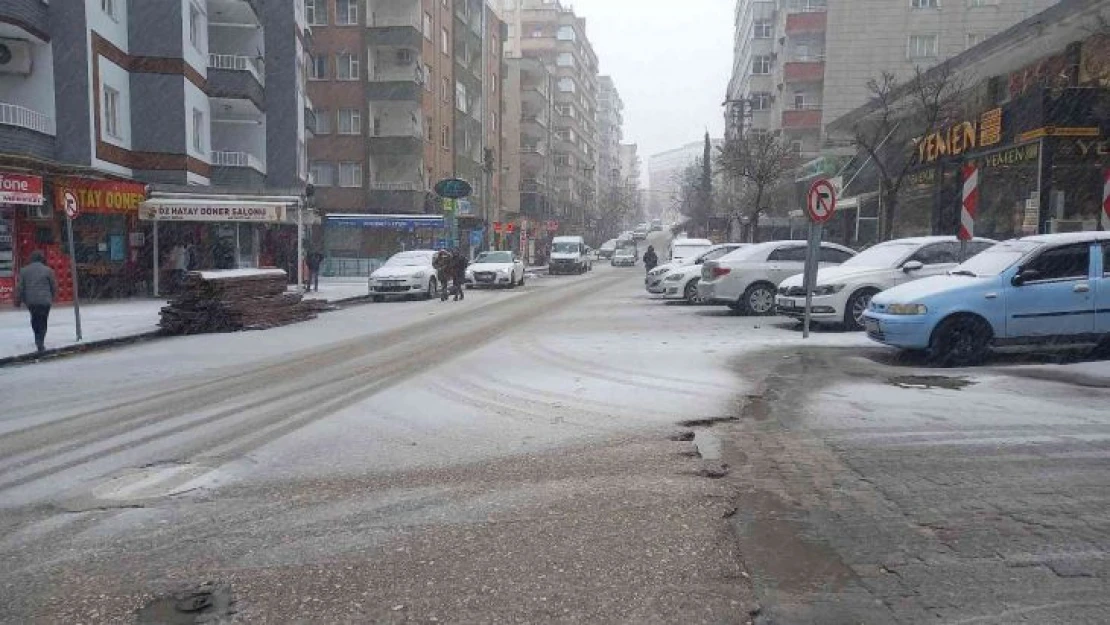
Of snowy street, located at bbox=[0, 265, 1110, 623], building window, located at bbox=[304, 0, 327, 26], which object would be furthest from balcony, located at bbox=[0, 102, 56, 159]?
building window, located at bbox=[304, 0, 327, 26]

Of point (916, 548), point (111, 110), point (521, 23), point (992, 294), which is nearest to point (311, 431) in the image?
point (916, 548)

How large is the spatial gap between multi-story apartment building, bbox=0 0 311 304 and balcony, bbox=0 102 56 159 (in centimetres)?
4

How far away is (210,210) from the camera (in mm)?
24578

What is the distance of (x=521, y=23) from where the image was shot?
317ft

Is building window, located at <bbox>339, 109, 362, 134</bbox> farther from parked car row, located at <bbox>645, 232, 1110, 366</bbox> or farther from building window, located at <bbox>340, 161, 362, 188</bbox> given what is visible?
parked car row, located at <bbox>645, 232, 1110, 366</bbox>

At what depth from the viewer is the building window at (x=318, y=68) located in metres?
45.3

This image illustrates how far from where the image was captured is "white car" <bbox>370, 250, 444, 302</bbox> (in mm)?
24953

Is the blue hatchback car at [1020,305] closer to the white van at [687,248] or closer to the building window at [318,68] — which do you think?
the white van at [687,248]

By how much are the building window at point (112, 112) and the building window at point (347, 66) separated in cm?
2155

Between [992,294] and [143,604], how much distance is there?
9.52 meters

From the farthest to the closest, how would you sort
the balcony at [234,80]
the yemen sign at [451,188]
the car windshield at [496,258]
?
the yemen sign at [451,188]
the car windshield at [496,258]
the balcony at [234,80]

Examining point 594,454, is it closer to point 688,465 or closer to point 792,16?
point 688,465

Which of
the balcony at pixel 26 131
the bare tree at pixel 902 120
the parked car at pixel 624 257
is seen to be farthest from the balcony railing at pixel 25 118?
the parked car at pixel 624 257

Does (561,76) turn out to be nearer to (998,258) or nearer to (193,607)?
(998,258)
